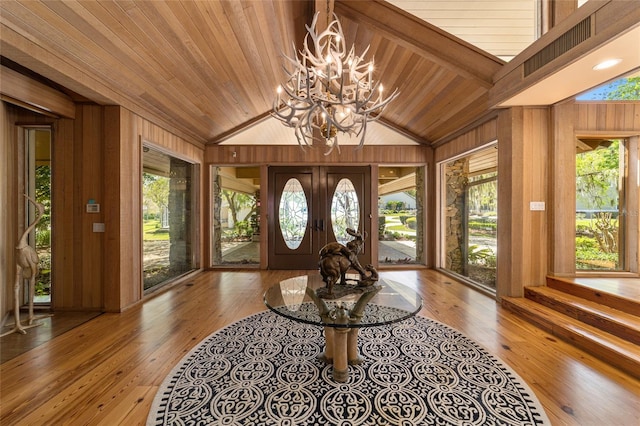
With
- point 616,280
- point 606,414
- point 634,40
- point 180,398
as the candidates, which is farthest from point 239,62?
point 616,280

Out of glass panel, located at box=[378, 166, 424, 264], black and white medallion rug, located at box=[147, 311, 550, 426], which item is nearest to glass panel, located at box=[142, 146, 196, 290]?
black and white medallion rug, located at box=[147, 311, 550, 426]

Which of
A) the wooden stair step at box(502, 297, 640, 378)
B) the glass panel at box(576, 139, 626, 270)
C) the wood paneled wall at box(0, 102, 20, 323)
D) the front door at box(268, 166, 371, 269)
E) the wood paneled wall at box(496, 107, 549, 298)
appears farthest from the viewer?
the front door at box(268, 166, 371, 269)

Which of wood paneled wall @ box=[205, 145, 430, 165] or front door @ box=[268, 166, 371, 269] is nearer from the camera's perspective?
wood paneled wall @ box=[205, 145, 430, 165]

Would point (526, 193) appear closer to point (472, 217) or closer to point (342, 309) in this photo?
point (472, 217)

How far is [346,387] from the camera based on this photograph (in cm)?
174

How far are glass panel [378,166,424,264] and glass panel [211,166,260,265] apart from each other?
104 inches

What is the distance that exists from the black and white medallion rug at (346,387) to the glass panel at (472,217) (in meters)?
2.15

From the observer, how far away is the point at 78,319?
2861mm

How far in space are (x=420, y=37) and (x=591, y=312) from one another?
11.2 ft

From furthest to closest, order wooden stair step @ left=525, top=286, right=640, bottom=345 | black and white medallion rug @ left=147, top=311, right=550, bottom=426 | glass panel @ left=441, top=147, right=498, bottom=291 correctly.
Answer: glass panel @ left=441, top=147, right=498, bottom=291
wooden stair step @ left=525, top=286, right=640, bottom=345
black and white medallion rug @ left=147, top=311, right=550, bottom=426

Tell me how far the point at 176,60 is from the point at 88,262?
264 cm

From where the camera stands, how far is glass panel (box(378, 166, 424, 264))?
17.5 feet

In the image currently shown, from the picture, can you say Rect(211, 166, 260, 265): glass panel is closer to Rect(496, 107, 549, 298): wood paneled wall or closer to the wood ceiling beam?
the wood ceiling beam

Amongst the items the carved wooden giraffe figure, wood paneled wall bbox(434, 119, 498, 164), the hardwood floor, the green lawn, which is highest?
wood paneled wall bbox(434, 119, 498, 164)
